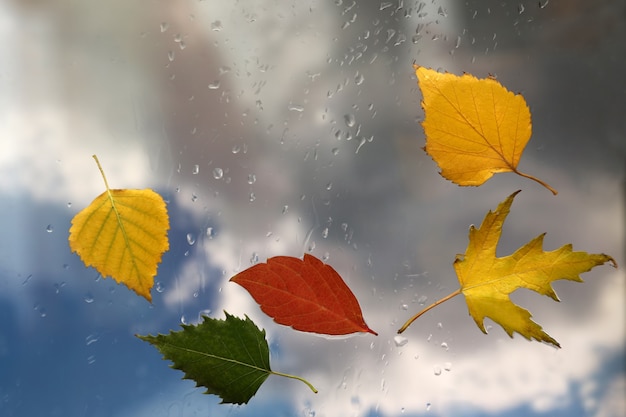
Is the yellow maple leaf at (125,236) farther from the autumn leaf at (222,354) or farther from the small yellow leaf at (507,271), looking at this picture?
the small yellow leaf at (507,271)

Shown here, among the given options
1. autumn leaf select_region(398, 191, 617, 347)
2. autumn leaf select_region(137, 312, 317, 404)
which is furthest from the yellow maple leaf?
autumn leaf select_region(398, 191, 617, 347)

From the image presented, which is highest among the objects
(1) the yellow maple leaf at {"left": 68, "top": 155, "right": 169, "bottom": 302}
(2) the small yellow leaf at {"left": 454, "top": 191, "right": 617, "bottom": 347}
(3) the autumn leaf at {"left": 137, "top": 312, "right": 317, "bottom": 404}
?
(1) the yellow maple leaf at {"left": 68, "top": 155, "right": 169, "bottom": 302}

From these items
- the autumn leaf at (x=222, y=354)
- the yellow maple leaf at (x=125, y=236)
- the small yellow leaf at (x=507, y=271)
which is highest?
the yellow maple leaf at (x=125, y=236)

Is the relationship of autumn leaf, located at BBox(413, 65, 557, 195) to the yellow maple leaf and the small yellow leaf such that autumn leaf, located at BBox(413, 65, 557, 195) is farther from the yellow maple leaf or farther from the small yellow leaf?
the yellow maple leaf

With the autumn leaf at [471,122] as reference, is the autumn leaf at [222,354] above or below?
below

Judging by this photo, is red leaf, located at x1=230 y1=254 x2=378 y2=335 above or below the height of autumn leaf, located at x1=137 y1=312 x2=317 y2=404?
above

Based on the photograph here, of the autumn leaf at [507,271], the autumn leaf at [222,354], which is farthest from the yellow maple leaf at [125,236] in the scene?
the autumn leaf at [507,271]
